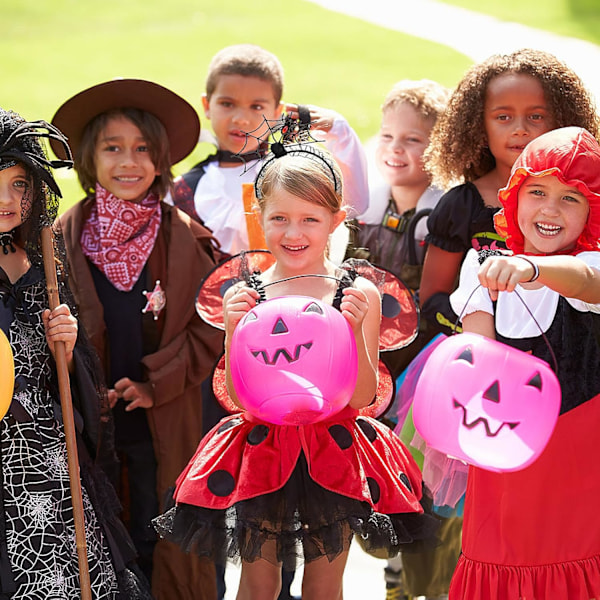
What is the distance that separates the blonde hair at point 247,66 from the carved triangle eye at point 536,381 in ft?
8.71

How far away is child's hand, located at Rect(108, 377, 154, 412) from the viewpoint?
388 centimetres

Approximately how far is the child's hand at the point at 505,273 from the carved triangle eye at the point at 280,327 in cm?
58

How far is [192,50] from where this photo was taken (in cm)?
1809


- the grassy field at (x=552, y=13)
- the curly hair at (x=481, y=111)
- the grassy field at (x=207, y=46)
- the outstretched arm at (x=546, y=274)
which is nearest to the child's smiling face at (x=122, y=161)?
the curly hair at (x=481, y=111)

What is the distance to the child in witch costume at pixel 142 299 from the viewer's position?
396 cm

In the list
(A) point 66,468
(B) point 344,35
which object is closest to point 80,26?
(B) point 344,35

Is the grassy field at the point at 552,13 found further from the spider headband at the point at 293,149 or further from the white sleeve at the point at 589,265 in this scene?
the white sleeve at the point at 589,265

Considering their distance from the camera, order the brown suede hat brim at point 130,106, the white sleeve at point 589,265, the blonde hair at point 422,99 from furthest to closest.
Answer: the blonde hair at point 422,99
the brown suede hat brim at point 130,106
the white sleeve at point 589,265

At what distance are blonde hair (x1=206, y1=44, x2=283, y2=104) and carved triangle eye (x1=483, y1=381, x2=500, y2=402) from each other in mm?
2639

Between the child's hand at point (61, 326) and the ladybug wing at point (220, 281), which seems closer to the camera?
the child's hand at point (61, 326)

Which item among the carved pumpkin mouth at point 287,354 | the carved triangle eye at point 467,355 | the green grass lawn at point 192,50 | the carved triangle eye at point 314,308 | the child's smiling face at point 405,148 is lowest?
the carved pumpkin mouth at point 287,354

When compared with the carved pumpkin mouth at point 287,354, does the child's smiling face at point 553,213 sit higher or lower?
higher

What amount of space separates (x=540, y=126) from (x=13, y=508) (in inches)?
94.7

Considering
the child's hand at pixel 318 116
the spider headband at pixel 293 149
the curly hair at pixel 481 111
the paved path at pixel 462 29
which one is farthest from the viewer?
the paved path at pixel 462 29
